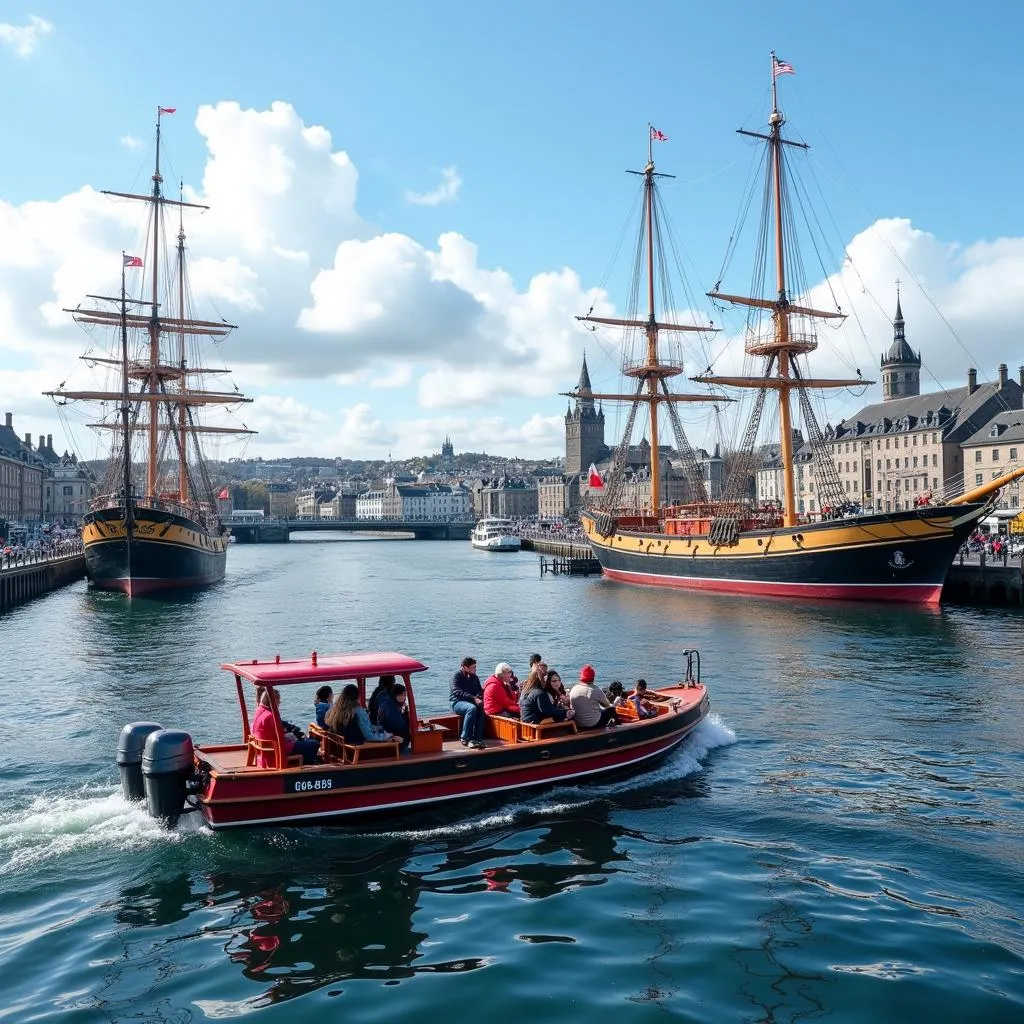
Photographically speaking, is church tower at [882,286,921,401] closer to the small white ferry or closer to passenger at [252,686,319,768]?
the small white ferry

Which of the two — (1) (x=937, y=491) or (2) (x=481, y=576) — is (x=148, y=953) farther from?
(1) (x=937, y=491)

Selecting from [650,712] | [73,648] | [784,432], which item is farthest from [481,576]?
[650,712]

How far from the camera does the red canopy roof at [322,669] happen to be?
15273mm

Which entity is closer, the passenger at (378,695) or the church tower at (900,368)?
the passenger at (378,695)

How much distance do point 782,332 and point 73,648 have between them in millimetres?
45584

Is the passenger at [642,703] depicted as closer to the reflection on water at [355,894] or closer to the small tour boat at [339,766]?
the small tour boat at [339,766]

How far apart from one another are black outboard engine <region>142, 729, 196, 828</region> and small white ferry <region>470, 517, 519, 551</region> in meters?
124

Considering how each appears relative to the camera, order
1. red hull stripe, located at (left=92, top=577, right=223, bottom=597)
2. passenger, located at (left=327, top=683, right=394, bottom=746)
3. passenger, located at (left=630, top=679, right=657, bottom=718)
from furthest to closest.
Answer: red hull stripe, located at (left=92, top=577, right=223, bottom=597) < passenger, located at (left=630, top=679, right=657, bottom=718) < passenger, located at (left=327, top=683, right=394, bottom=746)

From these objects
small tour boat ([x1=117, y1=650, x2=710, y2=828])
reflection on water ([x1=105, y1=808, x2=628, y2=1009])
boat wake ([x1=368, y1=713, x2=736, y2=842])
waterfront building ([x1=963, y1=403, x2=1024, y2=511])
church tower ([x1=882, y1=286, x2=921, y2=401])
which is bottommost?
reflection on water ([x1=105, y1=808, x2=628, y2=1009])

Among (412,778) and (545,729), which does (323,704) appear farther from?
(545,729)

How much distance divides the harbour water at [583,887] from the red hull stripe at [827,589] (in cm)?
2226

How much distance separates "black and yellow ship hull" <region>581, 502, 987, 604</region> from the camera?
156ft

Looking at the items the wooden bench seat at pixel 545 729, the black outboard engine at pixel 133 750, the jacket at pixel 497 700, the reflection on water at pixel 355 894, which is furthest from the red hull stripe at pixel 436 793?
the jacket at pixel 497 700

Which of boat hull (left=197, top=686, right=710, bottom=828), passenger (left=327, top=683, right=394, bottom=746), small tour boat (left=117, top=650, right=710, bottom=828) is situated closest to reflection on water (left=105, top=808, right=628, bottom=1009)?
boat hull (left=197, top=686, right=710, bottom=828)
